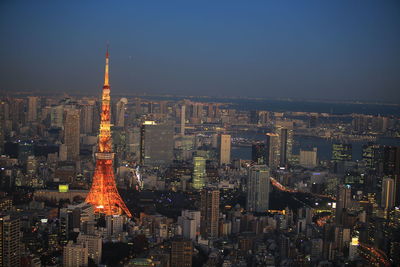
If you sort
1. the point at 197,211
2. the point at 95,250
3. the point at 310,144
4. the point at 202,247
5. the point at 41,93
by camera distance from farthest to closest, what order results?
the point at 310,144 < the point at 197,211 < the point at 41,93 < the point at 202,247 < the point at 95,250

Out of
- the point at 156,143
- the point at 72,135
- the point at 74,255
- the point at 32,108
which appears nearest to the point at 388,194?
the point at 74,255

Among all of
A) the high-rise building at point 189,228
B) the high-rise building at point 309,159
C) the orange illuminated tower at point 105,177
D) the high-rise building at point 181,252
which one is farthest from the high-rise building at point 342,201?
the orange illuminated tower at point 105,177

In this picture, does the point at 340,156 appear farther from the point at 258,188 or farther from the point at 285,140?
the point at 285,140

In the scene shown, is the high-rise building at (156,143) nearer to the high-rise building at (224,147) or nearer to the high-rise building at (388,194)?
the high-rise building at (224,147)

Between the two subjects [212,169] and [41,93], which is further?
[212,169]

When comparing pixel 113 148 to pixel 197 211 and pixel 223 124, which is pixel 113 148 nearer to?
pixel 223 124

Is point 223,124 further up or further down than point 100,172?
further up

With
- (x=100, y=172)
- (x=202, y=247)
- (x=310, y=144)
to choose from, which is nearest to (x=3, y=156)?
(x=100, y=172)
